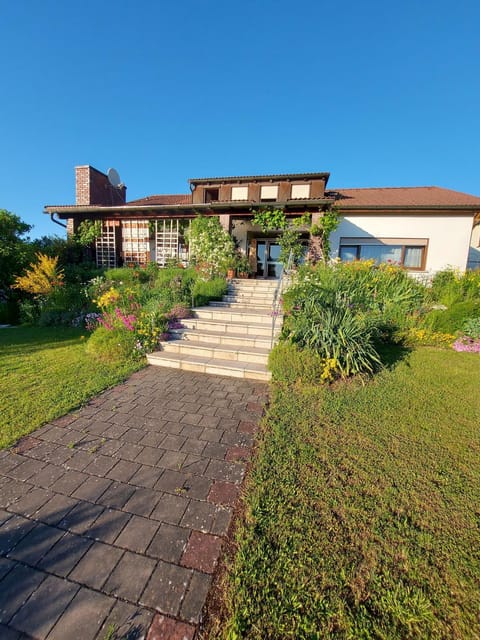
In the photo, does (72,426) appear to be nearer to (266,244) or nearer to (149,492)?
(149,492)

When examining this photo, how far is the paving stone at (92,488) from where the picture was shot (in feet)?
6.14

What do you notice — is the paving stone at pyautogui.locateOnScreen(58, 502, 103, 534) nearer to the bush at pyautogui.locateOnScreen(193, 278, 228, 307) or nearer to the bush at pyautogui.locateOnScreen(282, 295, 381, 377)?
the bush at pyautogui.locateOnScreen(282, 295, 381, 377)

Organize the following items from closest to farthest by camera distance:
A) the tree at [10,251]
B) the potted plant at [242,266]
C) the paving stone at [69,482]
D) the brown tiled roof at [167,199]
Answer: the paving stone at [69,482], the tree at [10,251], the potted plant at [242,266], the brown tiled roof at [167,199]

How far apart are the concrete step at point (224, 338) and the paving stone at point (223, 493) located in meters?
2.94

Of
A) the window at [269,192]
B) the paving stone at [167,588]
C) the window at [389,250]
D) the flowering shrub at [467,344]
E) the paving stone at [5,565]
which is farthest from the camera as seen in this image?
the window at [269,192]

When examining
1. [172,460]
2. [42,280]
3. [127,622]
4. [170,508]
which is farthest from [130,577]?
[42,280]

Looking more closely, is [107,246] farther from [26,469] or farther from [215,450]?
[215,450]

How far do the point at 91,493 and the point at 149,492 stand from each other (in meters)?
0.42

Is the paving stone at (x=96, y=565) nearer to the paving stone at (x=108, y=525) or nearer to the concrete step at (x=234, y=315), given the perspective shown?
the paving stone at (x=108, y=525)

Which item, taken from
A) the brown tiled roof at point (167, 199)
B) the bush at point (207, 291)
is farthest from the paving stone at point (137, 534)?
the brown tiled roof at point (167, 199)

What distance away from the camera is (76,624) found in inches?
46.7

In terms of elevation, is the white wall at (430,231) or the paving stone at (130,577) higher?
the white wall at (430,231)

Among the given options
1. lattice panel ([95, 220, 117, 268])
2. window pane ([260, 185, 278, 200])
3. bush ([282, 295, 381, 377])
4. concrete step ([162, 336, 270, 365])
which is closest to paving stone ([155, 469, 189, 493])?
concrete step ([162, 336, 270, 365])

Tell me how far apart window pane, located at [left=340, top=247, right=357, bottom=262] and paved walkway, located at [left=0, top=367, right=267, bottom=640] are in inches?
370
